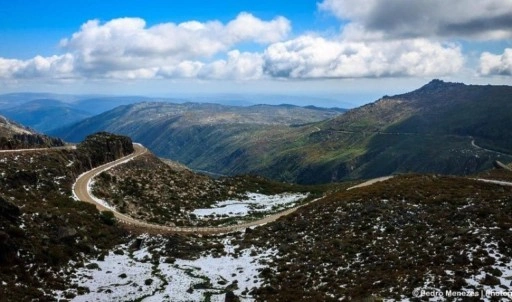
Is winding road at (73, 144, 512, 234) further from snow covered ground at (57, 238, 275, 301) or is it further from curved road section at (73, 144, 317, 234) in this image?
snow covered ground at (57, 238, 275, 301)

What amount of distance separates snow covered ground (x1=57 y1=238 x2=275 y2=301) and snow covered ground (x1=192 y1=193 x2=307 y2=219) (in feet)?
90.4

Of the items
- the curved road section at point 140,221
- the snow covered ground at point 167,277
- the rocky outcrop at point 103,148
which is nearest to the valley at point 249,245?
the snow covered ground at point 167,277

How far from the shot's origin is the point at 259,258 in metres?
46.0

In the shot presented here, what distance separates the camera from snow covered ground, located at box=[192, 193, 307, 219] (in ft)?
255

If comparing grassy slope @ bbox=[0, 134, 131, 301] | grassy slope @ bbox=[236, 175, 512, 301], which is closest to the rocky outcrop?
grassy slope @ bbox=[0, 134, 131, 301]

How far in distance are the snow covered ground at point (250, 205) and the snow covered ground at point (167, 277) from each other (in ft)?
90.4

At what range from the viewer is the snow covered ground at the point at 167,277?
38.0 meters

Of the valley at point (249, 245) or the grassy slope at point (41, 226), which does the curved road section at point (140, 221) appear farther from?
the grassy slope at point (41, 226)

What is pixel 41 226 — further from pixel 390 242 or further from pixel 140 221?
pixel 390 242

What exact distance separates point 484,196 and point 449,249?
19.9m

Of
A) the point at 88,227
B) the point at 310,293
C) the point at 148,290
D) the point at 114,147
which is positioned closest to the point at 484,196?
the point at 310,293

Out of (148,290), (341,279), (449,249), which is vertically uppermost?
(449,249)

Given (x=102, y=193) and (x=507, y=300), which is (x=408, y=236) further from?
(x=102, y=193)

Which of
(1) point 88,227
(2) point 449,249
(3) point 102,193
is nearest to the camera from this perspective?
(2) point 449,249
